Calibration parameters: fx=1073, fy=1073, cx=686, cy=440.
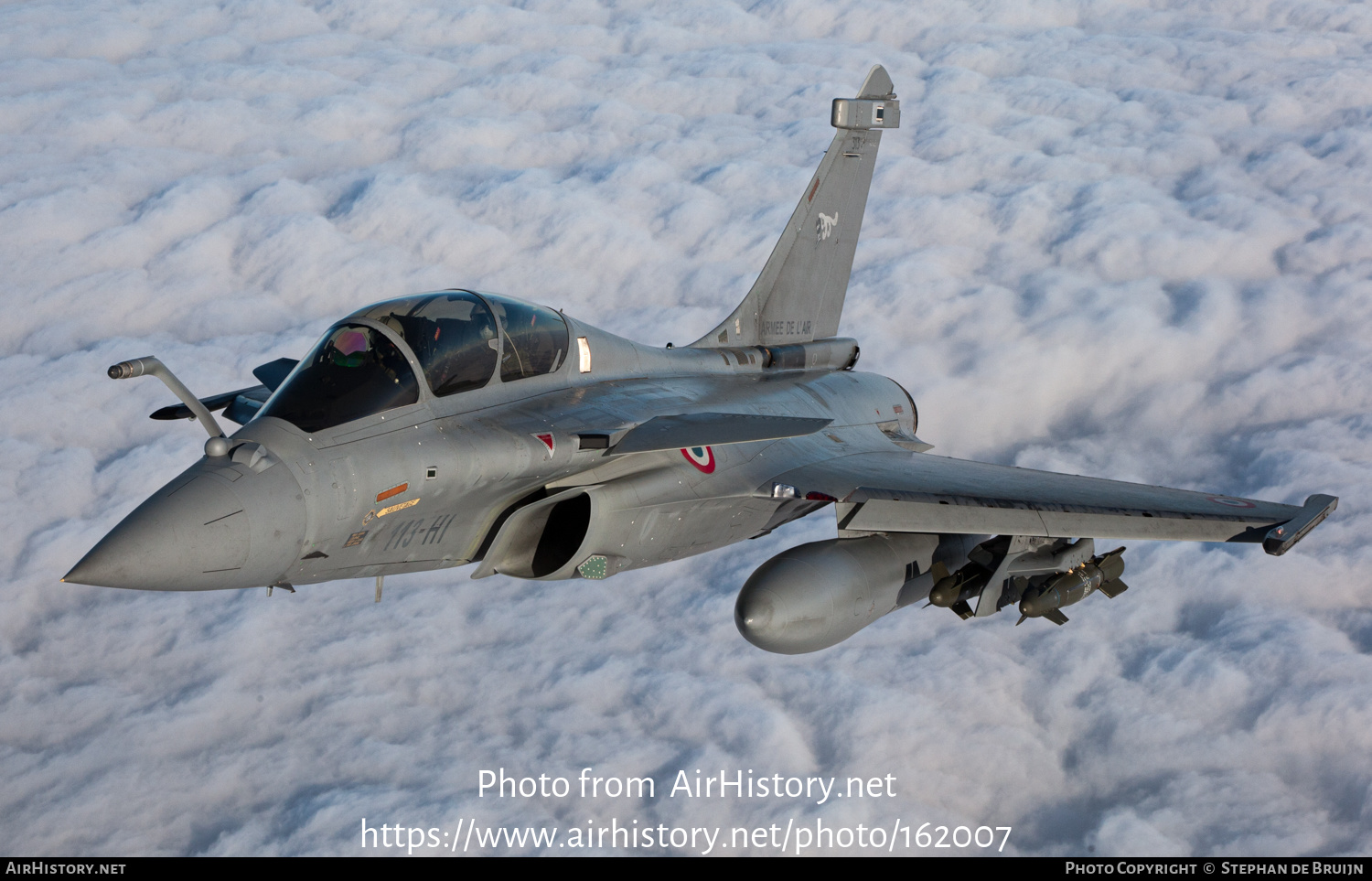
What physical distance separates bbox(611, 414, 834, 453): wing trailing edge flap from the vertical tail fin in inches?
142

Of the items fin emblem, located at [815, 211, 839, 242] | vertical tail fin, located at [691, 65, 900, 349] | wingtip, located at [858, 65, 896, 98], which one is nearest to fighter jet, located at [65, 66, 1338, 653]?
vertical tail fin, located at [691, 65, 900, 349]

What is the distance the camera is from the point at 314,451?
26.8 feet

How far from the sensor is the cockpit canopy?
337 inches

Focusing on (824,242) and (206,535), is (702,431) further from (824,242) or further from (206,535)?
(824,242)

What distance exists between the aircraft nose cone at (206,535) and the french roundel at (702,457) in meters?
4.00

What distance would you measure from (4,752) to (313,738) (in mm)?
17424

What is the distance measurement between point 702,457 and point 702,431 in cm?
59

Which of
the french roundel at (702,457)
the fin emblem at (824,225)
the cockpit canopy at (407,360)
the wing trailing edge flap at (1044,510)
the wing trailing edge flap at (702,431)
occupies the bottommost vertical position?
the wing trailing edge flap at (1044,510)

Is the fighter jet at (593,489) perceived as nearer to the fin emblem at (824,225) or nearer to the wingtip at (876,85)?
the fin emblem at (824,225)

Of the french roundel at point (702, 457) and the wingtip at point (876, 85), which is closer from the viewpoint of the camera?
the french roundel at point (702, 457)

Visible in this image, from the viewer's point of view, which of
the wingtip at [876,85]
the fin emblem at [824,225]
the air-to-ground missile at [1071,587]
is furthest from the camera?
the wingtip at [876,85]

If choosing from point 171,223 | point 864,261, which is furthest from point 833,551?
point 171,223

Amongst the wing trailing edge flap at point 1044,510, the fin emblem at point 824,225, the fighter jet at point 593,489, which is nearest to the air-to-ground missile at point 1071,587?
the fighter jet at point 593,489

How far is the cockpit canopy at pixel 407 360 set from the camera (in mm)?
8562
